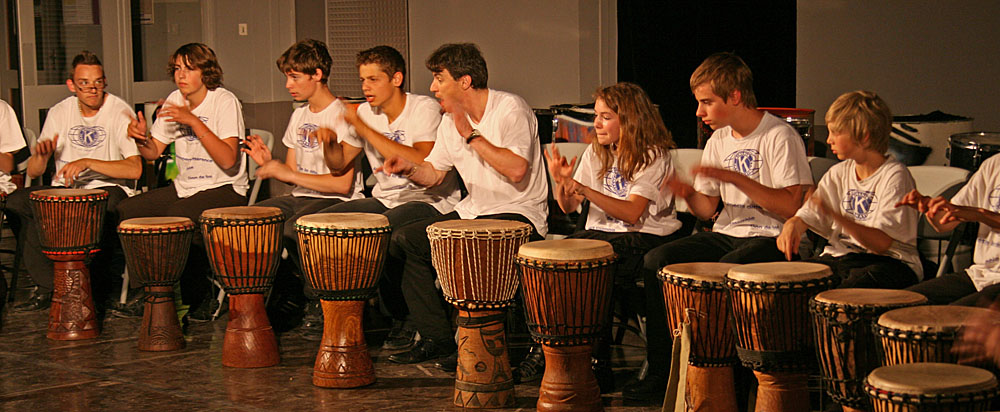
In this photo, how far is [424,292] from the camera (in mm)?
4344

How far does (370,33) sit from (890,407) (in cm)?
730

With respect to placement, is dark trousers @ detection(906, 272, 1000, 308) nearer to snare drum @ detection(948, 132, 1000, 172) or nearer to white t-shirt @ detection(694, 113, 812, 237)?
white t-shirt @ detection(694, 113, 812, 237)

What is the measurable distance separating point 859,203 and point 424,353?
5.79 feet

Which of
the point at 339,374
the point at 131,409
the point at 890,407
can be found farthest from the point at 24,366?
the point at 890,407

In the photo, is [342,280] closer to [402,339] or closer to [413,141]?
[402,339]

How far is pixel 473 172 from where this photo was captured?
14.6 ft

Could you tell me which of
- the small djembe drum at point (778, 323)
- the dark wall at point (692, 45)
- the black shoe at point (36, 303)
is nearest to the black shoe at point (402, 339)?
the small djembe drum at point (778, 323)

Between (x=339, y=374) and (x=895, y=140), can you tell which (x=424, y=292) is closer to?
(x=339, y=374)

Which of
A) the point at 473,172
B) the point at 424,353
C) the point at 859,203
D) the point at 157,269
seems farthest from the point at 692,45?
the point at 157,269

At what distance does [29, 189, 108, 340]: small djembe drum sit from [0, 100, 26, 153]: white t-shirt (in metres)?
0.76

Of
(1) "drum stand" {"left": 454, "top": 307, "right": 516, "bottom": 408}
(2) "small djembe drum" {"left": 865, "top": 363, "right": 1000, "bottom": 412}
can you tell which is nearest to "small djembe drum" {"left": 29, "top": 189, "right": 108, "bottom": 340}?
(1) "drum stand" {"left": 454, "top": 307, "right": 516, "bottom": 408}

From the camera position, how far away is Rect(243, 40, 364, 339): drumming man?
5000 millimetres

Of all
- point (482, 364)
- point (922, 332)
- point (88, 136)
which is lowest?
point (482, 364)

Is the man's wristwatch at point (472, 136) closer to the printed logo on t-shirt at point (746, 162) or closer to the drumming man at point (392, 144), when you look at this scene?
the drumming man at point (392, 144)
